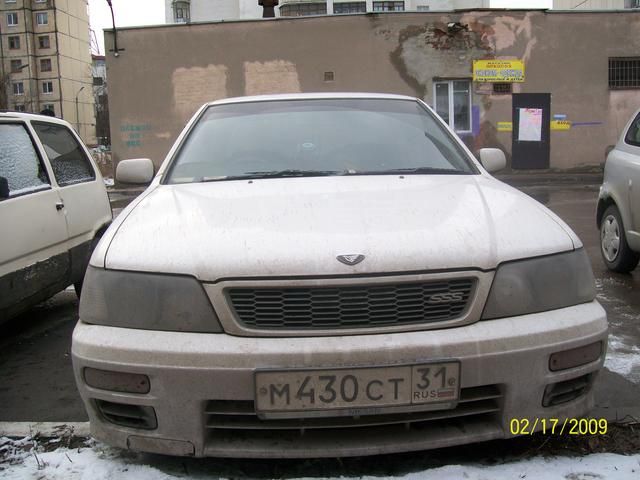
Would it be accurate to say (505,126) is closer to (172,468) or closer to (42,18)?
(172,468)

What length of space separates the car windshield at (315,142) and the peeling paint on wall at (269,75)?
1359 centimetres

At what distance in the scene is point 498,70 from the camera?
16281 mm

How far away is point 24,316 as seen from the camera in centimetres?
467

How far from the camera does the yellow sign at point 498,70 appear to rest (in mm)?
16255

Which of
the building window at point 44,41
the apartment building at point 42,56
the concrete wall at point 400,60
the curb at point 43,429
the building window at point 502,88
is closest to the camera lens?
the curb at point 43,429

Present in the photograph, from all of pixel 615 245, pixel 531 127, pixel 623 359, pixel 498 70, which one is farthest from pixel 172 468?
pixel 531 127

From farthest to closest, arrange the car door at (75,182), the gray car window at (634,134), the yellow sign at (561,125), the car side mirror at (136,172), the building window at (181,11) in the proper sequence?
the building window at (181,11) → the yellow sign at (561,125) → the gray car window at (634,134) → the car door at (75,182) → the car side mirror at (136,172)

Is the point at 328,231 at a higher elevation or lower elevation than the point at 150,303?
higher

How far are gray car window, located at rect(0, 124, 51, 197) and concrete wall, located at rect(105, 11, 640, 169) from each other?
13.0 metres

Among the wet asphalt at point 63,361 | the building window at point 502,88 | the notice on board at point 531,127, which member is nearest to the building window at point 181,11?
the building window at point 502,88

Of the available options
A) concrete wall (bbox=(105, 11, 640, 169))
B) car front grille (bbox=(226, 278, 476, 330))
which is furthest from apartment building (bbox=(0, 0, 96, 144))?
car front grille (bbox=(226, 278, 476, 330))

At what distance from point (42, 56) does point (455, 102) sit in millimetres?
70917

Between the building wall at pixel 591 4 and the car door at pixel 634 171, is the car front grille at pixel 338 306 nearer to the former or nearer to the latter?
the car door at pixel 634 171

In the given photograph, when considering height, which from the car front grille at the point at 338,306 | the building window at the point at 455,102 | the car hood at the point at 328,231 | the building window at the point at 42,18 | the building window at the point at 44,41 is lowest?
the car front grille at the point at 338,306
